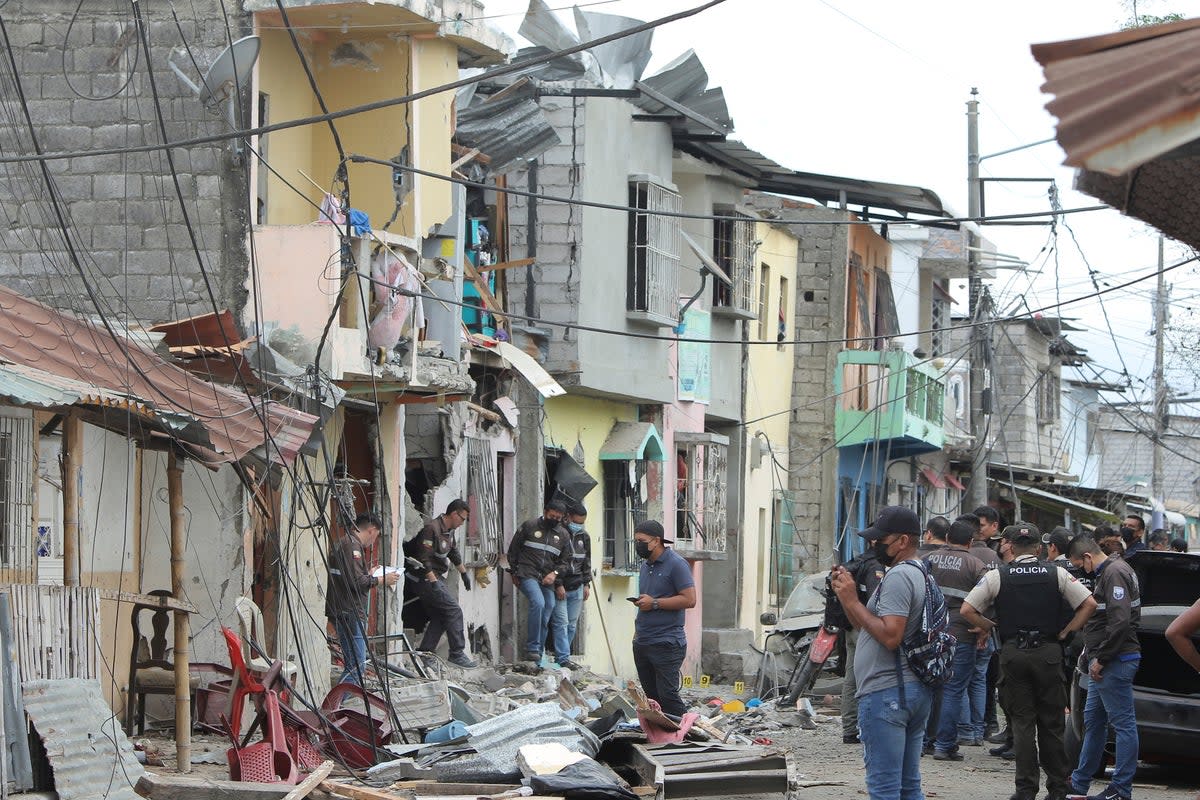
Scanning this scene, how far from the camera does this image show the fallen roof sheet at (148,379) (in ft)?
39.5

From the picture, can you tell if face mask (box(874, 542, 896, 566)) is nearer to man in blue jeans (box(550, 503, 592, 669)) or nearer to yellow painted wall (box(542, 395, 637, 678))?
man in blue jeans (box(550, 503, 592, 669))

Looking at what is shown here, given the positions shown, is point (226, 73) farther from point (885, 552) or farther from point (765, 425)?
point (765, 425)

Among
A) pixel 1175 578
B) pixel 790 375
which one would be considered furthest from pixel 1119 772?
Result: pixel 790 375

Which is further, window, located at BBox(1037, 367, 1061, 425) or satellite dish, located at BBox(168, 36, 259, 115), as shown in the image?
window, located at BBox(1037, 367, 1061, 425)

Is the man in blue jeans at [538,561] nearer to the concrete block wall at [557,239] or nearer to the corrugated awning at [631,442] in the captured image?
the concrete block wall at [557,239]

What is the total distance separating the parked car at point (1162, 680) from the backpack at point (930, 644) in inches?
146

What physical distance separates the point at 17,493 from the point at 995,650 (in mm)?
8822

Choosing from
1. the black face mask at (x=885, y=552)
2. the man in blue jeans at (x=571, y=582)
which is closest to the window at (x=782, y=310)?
the man in blue jeans at (x=571, y=582)

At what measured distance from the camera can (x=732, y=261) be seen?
93.4 ft

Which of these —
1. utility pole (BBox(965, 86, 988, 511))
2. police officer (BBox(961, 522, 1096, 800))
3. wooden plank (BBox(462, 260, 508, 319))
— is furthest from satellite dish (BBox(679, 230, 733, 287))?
police officer (BBox(961, 522, 1096, 800))

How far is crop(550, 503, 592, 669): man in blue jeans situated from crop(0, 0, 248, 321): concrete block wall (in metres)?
6.36

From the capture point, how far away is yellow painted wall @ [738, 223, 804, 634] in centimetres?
3019

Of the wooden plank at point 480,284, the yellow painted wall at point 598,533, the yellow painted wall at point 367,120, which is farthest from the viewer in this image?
the yellow painted wall at point 598,533

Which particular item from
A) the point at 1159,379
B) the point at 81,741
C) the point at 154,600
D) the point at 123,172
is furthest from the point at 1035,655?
the point at 1159,379
